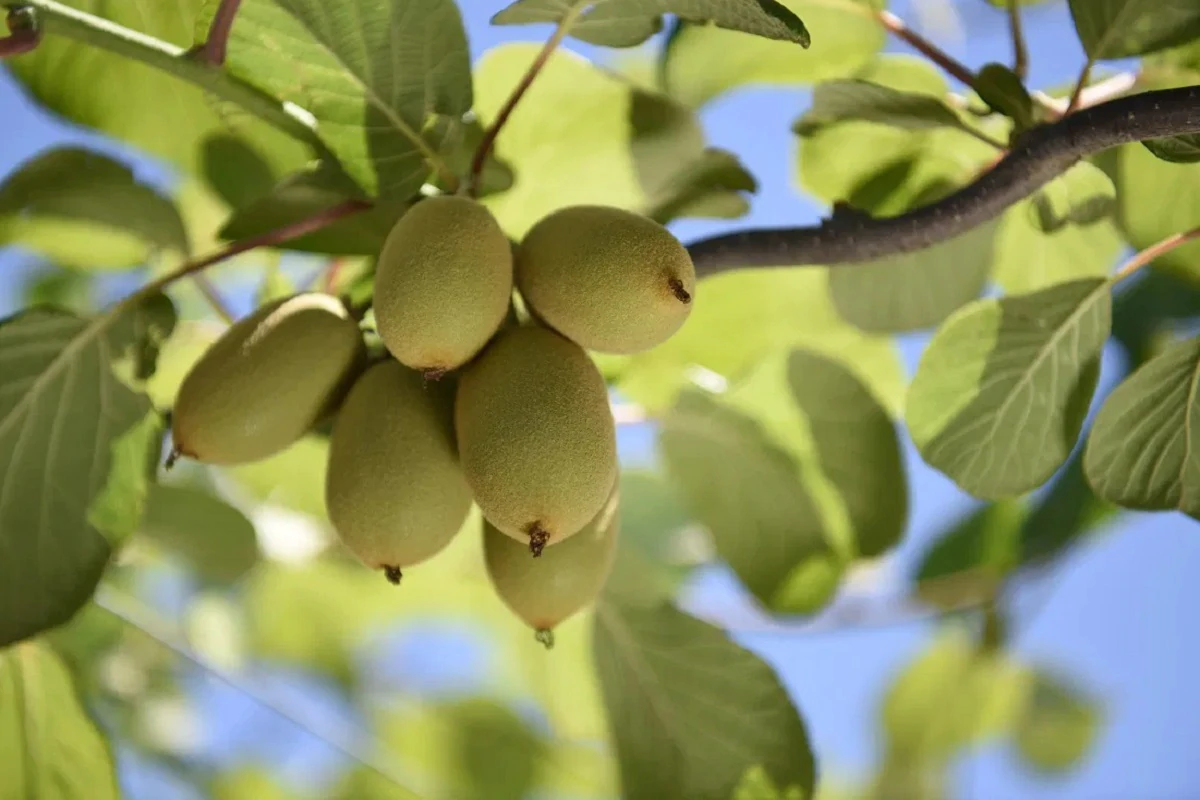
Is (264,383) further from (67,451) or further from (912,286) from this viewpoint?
(912,286)

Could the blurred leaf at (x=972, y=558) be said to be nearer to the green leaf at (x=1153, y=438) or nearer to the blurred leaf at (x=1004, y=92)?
the green leaf at (x=1153, y=438)

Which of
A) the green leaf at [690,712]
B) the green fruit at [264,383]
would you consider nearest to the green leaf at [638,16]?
the green fruit at [264,383]

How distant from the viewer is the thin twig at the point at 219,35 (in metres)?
0.66

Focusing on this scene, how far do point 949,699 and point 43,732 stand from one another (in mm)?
1268

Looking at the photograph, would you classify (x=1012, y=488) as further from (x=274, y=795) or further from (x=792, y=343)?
(x=274, y=795)

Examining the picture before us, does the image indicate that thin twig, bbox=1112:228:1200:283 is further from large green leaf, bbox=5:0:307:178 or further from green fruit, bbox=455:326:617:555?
large green leaf, bbox=5:0:307:178

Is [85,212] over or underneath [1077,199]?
underneath

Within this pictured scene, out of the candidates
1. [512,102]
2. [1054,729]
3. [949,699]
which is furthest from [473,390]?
[1054,729]

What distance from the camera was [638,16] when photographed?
713 mm

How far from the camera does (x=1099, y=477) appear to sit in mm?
791

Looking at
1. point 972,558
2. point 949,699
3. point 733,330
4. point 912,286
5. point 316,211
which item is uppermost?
point 316,211

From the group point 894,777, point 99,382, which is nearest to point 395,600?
point 894,777

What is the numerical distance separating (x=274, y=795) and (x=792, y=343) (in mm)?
928

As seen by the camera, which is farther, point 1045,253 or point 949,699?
point 949,699
